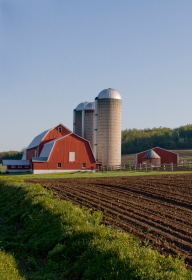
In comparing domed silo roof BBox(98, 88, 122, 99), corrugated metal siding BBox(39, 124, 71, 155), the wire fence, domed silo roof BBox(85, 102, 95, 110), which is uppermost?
domed silo roof BBox(98, 88, 122, 99)

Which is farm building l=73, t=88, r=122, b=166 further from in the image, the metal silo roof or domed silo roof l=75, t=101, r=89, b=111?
the metal silo roof

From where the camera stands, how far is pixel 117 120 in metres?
58.1

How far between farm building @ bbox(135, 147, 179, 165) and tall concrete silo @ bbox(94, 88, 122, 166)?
7.24m

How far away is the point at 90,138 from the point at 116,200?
1671 inches

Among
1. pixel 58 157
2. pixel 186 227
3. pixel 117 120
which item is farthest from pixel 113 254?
pixel 117 120

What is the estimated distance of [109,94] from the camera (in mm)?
58031

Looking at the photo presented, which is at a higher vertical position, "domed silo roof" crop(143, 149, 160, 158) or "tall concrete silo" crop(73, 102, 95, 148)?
"tall concrete silo" crop(73, 102, 95, 148)

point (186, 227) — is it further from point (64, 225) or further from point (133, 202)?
point (133, 202)

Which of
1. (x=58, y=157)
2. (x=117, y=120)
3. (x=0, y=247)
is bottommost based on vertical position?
(x=0, y=247)

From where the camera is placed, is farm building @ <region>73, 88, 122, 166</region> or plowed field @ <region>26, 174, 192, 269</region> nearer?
plowed field @ <region>26, 174, 192, 269</region>

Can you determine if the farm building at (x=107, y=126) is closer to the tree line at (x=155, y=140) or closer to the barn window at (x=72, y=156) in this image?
the barn window at (x=72, y=156)

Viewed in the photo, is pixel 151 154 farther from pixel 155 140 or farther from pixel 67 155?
pixel 155 140

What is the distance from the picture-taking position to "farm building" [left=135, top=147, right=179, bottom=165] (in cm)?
6381

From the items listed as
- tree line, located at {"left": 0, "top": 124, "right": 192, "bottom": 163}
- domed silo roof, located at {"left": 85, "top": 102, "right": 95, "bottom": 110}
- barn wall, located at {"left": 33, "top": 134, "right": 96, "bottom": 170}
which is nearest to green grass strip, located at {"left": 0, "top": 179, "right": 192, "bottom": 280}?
barn wall, located at {"left": 33, "top": 134, "right": 96, "bottom": 170}
